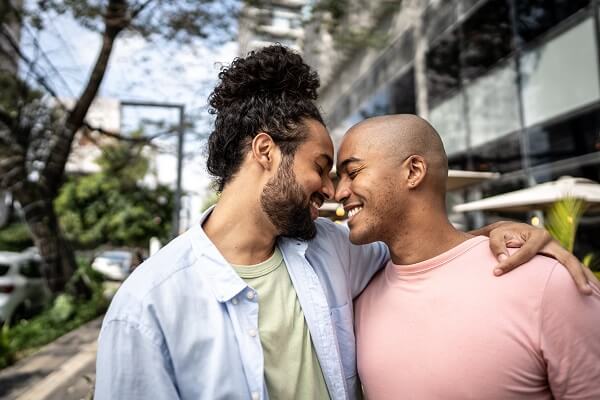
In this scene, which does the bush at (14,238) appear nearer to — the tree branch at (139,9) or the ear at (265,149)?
the tree branch at (139,9)

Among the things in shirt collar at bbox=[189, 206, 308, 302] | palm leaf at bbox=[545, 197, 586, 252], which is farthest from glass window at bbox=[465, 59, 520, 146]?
shirt collar at bbox=[189, 206, 308, 302]

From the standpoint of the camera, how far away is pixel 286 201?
6.44 feet

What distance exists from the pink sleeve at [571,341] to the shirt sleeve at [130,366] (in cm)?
127

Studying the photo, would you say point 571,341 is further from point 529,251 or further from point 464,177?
point 464,177

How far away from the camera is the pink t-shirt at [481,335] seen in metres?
1.49

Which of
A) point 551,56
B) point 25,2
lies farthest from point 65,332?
point 551,56

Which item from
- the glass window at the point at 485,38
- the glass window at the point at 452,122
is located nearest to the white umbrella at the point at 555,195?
the glass window at the point at 485,38

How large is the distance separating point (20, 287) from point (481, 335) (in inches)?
412

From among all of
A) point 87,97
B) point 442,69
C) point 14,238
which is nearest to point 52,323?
point 87,97

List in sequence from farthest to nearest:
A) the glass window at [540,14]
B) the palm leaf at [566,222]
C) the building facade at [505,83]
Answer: the glass window at [540,14]
the building facade at [505,83]
the palm leaf at [566,222]

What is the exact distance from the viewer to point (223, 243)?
195 cm

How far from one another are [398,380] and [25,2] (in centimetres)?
1091

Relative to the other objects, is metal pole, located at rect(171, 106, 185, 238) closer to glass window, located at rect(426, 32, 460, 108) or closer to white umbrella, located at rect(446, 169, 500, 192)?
white umbrella, located at rect(446, 169, 500, 192)

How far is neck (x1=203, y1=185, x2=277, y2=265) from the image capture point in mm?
1956
